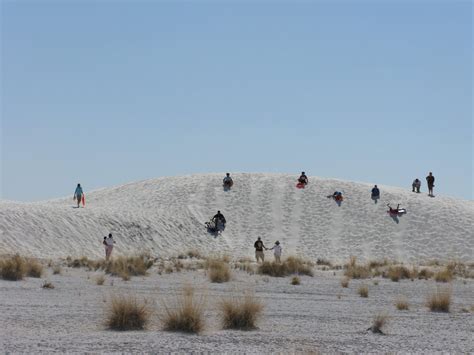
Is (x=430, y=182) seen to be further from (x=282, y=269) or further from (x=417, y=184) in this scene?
(x=282, y=269)

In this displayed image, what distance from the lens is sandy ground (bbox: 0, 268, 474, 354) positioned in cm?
1216

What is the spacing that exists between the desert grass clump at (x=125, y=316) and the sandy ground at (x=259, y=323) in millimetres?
188

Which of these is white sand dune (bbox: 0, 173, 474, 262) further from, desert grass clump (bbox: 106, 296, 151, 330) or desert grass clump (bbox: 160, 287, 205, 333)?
desert grass clump (bbox: 160, 287, 205, 333)

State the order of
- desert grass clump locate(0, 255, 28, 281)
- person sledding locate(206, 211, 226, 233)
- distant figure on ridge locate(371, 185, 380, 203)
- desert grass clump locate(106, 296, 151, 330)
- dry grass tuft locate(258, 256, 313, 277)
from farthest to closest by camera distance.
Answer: distant figure on ridge locate(371, 185, 380, 203)
person sledding locate(206, 211, 226, 233)
dry grass tuft locate(258, 256, 313, 277)
desert grass clump locate(0, 255, 28, 281)
desert grass clump locate(106, 296, 151, 330)

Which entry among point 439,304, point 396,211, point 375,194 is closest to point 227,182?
point 375,194

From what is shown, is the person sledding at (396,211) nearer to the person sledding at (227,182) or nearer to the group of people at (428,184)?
the group of people at (428,184)

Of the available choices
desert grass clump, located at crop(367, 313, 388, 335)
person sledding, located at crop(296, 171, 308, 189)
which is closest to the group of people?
person sledding, located at crop(296, 171, 308, 189)

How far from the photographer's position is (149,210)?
2188 inches

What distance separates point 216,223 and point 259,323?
38.6m

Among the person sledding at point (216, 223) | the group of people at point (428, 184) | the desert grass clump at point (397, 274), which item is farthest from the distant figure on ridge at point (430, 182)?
the desert grass clump at point (397, 274)

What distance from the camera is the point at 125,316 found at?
13.5m

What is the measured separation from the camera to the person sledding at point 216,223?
53500 millimetres

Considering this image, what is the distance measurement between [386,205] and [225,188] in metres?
12.3

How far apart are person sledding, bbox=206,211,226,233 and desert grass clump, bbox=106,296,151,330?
39.6m
